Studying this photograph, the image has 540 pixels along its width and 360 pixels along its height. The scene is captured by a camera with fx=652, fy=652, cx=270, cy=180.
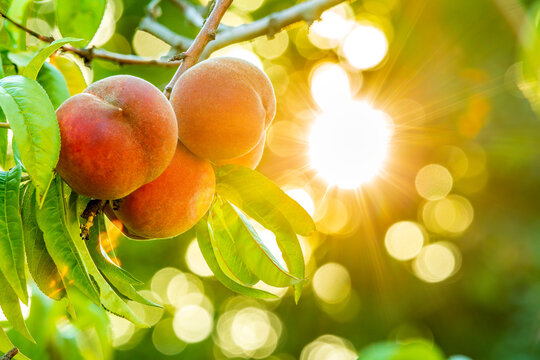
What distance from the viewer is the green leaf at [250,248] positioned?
125 cm

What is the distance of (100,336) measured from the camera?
2020mm

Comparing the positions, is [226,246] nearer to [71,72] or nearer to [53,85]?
[53,85]

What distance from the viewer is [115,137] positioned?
1.12 metres

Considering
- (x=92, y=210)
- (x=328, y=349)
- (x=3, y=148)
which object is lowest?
(x=92, y=210)

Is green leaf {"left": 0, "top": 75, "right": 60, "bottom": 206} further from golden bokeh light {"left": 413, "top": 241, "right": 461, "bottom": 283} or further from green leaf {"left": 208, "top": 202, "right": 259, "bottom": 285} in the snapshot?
golden bokeh light {"left": 413, "top": 241, "right": 461, "bottom": 283}

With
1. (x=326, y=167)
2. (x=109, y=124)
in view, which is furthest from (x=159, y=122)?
(x=326, y=167)

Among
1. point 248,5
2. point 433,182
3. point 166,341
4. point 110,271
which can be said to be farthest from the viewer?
point 166,341

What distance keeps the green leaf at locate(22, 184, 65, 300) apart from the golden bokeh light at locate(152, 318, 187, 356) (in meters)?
6.62

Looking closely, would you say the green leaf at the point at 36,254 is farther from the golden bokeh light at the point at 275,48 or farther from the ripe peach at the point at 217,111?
the golden bokeh light at the point at 275,48

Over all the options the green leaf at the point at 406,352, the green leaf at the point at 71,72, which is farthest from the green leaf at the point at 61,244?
the green leaf at the point at 71,72

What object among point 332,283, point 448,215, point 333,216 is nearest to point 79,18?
point 333,216

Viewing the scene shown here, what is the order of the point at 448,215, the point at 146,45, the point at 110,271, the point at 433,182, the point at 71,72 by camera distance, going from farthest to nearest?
the point at 448,215 < the point at 433,182 < the point at 146,45 < the point at 71,72 < the point at 110,271

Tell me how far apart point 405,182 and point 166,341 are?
11.5 feet

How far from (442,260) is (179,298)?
354 centimetres
